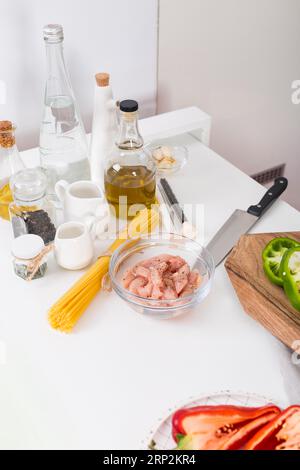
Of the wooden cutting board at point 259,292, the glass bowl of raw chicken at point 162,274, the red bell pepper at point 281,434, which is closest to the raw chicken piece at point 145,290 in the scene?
the glass bowl of raw chicken at point 162,274

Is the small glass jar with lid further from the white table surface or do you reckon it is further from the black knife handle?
the black knife handle

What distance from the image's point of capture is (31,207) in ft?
3.10

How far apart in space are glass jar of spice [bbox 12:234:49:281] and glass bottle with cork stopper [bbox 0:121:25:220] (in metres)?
0.16

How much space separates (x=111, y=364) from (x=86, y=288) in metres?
0.14

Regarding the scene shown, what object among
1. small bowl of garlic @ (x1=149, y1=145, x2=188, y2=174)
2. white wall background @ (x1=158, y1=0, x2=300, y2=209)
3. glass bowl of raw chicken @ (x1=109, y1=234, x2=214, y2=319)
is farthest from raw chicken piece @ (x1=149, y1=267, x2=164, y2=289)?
white wall background @ (x1=158, y1=0, x2=300, y2=209)

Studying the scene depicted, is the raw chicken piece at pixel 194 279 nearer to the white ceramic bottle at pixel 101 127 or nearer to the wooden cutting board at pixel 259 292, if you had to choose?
the wooden cutting board at pixel 259 292

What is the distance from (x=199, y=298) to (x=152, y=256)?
0.50 feet

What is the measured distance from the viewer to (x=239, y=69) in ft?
5.04

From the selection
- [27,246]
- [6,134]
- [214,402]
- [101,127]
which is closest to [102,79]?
[101,127]

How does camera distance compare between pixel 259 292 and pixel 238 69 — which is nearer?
pixel 259 292

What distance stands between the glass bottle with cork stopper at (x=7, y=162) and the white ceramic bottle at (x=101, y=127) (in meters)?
0.15

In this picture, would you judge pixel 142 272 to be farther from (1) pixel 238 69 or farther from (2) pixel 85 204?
(1) pixel 238 69

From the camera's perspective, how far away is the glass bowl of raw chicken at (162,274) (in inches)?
32.4

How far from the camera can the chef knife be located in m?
0.98
